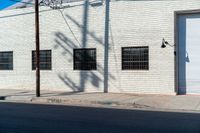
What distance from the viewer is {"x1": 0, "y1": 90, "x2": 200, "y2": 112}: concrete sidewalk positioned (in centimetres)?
1730

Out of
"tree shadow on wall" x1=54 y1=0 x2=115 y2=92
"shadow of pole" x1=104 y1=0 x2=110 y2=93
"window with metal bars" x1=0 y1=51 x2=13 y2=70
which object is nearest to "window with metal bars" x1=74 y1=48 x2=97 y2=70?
"tree shadow on wall" x1=54 y1=0 x2=115 y2=92

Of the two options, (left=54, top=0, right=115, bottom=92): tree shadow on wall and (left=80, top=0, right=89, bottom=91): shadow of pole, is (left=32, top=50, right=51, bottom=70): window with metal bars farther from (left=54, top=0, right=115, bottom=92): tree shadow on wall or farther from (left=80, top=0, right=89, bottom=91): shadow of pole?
(left=80, top=0, right=89, bottom=91): shadow of pole

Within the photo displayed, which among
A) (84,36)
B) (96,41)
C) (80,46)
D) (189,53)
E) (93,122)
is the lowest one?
(93,122)

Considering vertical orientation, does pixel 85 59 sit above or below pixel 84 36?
below

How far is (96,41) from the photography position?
2278 centimetres

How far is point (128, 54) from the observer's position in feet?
71.6

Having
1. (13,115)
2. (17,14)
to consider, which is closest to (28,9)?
(17,14)

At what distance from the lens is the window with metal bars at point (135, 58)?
837 inches

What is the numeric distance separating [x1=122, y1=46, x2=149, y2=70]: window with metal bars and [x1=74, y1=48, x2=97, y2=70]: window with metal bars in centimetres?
192

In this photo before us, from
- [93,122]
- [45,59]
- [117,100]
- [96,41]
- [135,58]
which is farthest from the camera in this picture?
[45,59]

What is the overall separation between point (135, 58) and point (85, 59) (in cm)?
316

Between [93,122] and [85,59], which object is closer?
[93,122]

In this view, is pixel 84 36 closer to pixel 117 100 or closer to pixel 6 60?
pixel 117 100

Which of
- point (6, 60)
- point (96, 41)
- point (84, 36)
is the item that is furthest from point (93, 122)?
point (6, 60)
